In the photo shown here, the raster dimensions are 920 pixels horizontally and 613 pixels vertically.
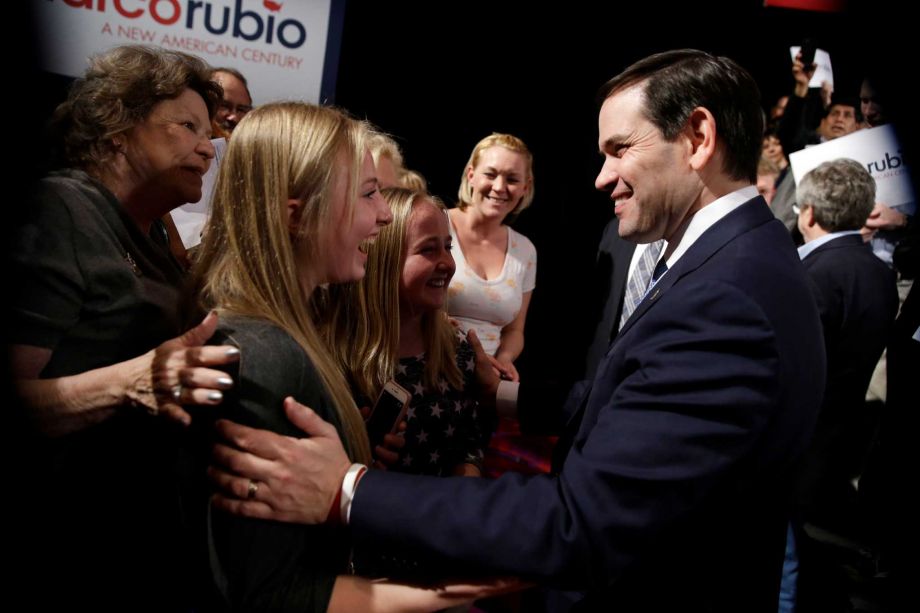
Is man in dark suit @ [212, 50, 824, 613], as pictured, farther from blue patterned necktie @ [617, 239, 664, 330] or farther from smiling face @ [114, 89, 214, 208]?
blue patterned necktie @ [617, 239, 664, 330]

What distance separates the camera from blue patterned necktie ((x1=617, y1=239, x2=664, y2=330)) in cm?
305

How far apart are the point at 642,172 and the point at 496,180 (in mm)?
1944

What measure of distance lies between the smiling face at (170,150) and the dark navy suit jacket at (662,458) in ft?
3.24

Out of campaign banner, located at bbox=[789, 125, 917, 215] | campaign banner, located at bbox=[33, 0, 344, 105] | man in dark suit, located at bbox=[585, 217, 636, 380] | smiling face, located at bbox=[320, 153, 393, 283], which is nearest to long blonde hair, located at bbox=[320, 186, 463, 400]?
smiling face, located at bbox=[320, 153, 393, 283]

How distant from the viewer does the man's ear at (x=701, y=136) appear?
1.44m

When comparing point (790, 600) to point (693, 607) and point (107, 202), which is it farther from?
point (107, 202)

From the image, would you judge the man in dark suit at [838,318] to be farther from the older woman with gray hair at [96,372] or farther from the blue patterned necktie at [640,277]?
the older woman with gray hair at [96,372]

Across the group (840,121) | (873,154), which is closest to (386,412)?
(873,154)

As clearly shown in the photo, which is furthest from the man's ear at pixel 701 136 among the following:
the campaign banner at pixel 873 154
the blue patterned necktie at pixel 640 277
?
the campaign banner at pixel 873 154

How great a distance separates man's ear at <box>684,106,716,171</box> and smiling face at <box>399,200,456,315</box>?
800mm

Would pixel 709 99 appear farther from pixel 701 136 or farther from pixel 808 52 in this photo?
pixel 808 52

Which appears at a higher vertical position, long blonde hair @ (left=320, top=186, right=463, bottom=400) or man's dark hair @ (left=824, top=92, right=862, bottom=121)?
man's dark hair @ (left=824, top=92, right=862, bottom=121)

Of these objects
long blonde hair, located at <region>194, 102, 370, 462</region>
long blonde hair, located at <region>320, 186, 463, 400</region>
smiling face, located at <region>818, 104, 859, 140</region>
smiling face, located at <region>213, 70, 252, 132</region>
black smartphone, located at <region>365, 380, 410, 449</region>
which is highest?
smiling face, located at <region>818, 104, 859, 140</region>

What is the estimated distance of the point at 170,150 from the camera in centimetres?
173
